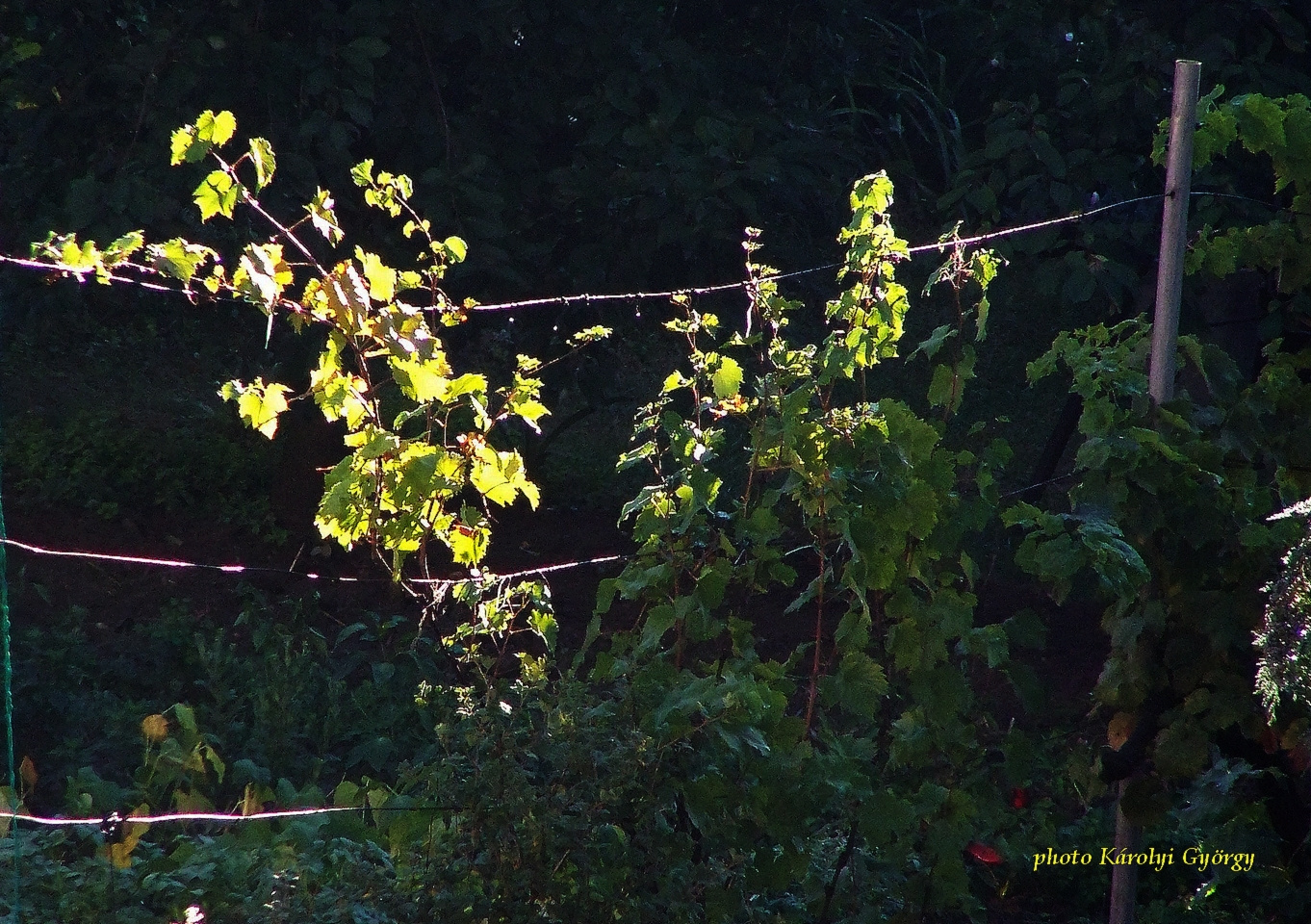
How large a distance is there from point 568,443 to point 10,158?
343 cm

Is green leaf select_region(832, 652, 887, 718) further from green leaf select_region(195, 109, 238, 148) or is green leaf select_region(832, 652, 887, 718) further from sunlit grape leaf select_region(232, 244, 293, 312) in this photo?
green leaf select_region(195, 109, 238, 148)

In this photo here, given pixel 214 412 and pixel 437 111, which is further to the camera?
pixel 214 412

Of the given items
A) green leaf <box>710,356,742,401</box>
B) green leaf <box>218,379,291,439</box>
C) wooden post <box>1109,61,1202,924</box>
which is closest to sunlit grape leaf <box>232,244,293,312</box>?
green leaf <box>218,379,291,439</box>

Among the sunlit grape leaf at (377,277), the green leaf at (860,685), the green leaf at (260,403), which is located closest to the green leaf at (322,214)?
the sunlit grape leaf at (377,277)

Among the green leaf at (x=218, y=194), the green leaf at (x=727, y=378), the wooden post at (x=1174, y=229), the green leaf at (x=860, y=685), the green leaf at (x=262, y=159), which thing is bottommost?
the green leaf at (x=860, y=685)

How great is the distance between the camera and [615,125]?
498 cm

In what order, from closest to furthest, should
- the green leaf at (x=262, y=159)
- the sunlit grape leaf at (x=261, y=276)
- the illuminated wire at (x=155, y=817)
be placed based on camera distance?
the sunlit grape leaf at (x=261, y=276), the green leaf at (x=262, y=159), the illuminated wire at (x=155, y=817)

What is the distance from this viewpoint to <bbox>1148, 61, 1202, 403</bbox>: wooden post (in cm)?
320

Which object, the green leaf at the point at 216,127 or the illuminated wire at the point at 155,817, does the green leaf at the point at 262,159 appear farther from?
the illuminated wire at the point at 155,817

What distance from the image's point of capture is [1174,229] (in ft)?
10.6

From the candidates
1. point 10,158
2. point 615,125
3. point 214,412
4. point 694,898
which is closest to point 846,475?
point 694,898

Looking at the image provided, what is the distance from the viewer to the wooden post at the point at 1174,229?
320cm

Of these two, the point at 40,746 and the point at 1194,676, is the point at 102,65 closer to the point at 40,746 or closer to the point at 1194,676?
the point at 40,746

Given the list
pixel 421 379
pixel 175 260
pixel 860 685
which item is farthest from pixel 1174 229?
pixel 175 260
